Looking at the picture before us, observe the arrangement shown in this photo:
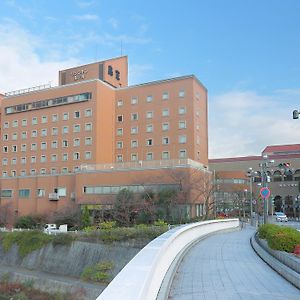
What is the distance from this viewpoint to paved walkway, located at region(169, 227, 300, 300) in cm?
764

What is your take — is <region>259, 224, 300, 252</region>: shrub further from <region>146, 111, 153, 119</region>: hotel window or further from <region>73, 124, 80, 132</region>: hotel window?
<region>73, 124, 80, 132</region>: hotel window

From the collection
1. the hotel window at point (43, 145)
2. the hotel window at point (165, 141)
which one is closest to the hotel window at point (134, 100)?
the hotel window at point (165, 141)

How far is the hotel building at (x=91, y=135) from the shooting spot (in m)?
55.8

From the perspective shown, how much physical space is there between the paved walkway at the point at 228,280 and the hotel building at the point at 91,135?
38774 millimetres

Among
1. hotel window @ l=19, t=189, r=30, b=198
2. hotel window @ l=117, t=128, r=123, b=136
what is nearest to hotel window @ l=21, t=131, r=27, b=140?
hotel window @ l=19, t=189, r=30, b=198

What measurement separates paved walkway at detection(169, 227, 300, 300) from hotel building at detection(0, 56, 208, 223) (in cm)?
3877

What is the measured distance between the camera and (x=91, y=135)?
58.3m

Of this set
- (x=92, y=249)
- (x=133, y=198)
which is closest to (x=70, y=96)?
(x=133, y=198)

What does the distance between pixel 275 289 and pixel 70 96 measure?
183ft

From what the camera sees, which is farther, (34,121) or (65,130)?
(34,121)

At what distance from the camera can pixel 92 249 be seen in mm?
30781

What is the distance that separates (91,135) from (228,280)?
50.5 m

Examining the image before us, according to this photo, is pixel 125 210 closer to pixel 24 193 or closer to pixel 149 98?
pixel 149 98

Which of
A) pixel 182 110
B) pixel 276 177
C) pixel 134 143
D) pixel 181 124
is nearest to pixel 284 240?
pixel 181 124
